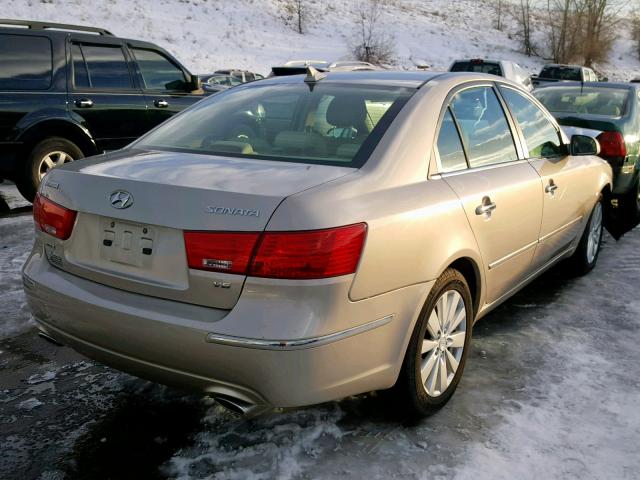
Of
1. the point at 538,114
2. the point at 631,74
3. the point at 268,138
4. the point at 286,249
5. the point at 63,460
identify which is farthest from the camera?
the point at 631,74

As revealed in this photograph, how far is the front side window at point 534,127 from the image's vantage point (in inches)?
153

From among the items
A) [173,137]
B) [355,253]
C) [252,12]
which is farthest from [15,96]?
[252,12]

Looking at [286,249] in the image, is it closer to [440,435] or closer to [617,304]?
[440,435]

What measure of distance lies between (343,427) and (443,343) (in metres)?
0.59

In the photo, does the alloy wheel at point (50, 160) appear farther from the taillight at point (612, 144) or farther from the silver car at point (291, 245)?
the taillight at point (612, 144)

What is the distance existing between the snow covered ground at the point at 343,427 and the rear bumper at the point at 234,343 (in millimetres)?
361

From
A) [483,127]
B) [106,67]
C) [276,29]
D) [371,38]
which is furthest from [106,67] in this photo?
[371,38]

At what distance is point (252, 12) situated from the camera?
3947cm

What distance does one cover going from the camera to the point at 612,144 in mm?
6316

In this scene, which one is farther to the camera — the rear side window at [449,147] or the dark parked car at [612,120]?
the dark parked car at [612,120]

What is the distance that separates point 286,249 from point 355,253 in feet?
0.86

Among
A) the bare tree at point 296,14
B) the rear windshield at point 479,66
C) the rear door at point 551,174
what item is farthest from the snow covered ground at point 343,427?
the bare tree at point 296,14

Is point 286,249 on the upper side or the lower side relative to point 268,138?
lower

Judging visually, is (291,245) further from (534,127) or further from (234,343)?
(534,127)
